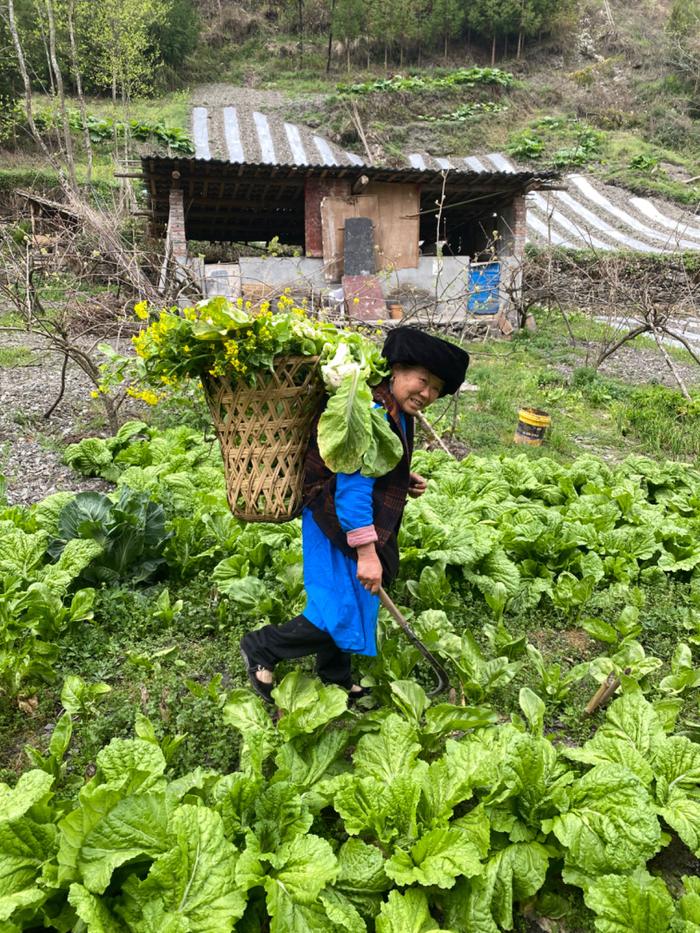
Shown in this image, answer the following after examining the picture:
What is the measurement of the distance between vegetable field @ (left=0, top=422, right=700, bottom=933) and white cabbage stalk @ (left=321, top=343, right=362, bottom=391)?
1286mm

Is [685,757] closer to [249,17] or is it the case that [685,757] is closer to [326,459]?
[326,459]

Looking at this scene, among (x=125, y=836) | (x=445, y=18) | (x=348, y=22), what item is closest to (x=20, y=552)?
(x=125, y=836)

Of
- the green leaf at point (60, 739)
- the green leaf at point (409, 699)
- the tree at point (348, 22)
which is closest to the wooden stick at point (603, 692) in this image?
the green leaf at point (409, 699)

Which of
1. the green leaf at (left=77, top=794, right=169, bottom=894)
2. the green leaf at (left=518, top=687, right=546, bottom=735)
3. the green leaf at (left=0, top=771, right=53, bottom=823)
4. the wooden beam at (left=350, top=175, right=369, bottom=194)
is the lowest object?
the green leaf at (left=518, top=687, right=546, bottom=735)

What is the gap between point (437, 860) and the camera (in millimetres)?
1977

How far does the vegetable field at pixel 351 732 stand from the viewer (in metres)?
1.90

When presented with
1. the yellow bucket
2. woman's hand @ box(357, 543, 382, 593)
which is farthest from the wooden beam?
woman's hand @ box(357, 543, 382, 593)

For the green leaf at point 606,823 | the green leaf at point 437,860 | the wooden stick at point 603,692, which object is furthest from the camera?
the wooden stick at point 603,692

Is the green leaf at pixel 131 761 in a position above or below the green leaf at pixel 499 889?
above

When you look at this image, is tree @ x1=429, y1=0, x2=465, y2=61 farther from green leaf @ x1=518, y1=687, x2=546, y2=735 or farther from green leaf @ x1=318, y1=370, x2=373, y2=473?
green leaf @ x1=518, y1=687, x2=546, y2=735

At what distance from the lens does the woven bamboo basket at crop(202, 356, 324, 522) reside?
2.32 meters

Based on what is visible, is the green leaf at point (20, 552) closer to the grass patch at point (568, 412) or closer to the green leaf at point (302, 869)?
the green leaf at point (302, 869)

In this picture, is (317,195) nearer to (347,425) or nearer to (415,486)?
(415,486)

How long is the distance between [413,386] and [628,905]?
6.03ft
